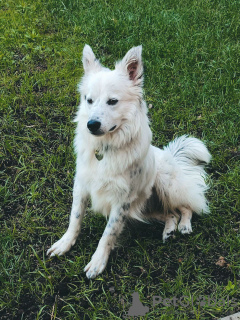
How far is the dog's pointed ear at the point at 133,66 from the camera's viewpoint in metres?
2.57

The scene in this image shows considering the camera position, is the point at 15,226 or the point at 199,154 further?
the point at 199,154

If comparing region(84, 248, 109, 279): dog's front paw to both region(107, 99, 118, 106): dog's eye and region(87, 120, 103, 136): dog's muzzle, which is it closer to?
region(87, 120, 103, 136): dog's muzzle

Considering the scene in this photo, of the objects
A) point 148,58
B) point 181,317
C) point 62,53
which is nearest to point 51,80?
point 62,53

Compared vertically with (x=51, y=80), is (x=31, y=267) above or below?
below

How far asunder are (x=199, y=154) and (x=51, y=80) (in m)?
2.02

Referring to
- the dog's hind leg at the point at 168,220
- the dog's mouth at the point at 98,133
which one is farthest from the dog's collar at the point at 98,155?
the dog's hind leg at the point at 168,220

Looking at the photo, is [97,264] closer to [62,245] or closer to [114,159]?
[62,245]

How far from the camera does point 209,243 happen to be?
120 inches

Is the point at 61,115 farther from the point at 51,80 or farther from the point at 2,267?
the point at 2,267

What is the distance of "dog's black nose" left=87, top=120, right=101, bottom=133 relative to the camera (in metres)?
2.42

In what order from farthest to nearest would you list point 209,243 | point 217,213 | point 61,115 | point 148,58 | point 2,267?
point 148,58 → point 61,115 → point 217,213 → point 209,243 → point 2,267

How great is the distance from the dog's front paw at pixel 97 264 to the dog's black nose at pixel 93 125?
3.02 ft

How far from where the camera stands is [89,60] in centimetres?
268

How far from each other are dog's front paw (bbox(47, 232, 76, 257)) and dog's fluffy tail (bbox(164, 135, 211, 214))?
980 mm
